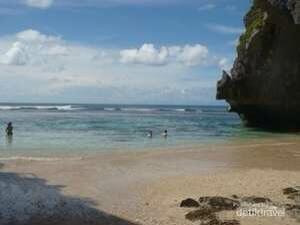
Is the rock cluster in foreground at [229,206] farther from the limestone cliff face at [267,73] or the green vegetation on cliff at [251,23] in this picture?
the green vegetation on cliff at [251,23]

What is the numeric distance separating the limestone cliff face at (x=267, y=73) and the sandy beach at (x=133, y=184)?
758 inches

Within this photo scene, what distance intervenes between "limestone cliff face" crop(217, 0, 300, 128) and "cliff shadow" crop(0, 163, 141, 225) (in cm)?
2945

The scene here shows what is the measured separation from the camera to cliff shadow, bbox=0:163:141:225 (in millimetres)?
10469

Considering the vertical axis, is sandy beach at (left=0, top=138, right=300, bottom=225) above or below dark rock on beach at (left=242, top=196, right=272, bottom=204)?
below

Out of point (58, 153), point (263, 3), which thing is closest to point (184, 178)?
point (58, 153)

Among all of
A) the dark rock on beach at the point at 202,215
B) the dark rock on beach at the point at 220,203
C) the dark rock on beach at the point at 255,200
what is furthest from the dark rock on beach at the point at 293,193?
the dark rock on beach at the point at 202,215

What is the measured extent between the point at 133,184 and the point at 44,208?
161 inches

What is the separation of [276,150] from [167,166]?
9.05m

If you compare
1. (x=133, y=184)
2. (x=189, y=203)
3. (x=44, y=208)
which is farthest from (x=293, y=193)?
(x=44, y=208)

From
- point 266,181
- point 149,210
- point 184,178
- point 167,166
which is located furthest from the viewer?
point 167,166

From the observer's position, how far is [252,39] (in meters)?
42.3

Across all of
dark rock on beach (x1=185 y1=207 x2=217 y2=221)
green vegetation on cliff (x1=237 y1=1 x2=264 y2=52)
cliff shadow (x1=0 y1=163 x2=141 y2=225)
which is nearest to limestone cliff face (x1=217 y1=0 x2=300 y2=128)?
green vegetation on cliff (x1=237 y1=1 x2=264 y2=52)

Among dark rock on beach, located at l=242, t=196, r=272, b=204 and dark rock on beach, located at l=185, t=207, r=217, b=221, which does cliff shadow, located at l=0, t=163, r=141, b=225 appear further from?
dark rock on beach, located at l=242, t=196, r=272, b=204

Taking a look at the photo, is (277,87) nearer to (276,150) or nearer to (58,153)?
(276,150)
